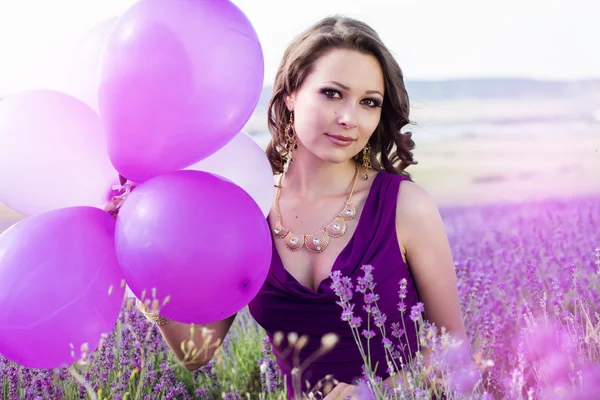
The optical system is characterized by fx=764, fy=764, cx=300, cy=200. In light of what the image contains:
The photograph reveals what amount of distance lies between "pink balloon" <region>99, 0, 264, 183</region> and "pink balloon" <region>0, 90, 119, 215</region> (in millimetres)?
230

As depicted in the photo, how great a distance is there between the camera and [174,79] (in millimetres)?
1687

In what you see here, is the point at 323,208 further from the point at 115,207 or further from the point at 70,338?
the point at 70,338

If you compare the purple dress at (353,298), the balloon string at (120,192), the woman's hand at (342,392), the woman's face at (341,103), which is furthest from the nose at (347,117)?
the woman's hand at (342,392)

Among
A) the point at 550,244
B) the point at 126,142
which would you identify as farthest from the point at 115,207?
the point at 550,244

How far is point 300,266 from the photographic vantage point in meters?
2.38

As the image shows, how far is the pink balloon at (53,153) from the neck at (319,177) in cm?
67

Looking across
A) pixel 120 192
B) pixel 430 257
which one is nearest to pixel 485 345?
pixel 430 257

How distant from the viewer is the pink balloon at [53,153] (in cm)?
199

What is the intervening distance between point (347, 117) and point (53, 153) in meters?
0.81

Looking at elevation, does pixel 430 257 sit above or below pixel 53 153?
below

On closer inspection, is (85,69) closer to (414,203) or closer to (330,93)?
(330,93)

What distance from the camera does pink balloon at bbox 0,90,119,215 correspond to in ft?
6.54

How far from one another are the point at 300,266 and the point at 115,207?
0.65m

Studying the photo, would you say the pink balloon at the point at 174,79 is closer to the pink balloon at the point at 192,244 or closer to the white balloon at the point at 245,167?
the pink balloon at the point at 192,244
